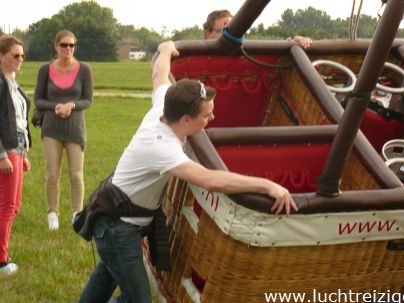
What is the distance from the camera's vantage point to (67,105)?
5.49 metres

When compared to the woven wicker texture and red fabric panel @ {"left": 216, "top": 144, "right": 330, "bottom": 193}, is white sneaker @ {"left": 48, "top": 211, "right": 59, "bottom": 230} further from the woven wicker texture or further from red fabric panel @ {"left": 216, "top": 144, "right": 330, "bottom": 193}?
the woven wicker texture

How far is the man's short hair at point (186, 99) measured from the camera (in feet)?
10.2

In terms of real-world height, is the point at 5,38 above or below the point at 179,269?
above

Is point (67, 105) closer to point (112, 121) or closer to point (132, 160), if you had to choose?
point (132, 160)

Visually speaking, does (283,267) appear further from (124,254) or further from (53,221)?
(53,221)

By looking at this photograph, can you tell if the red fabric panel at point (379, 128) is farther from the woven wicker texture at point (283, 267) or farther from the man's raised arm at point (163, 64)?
the woven wicker texture at point (283, 267)

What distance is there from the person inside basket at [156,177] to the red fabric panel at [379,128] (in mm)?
1746

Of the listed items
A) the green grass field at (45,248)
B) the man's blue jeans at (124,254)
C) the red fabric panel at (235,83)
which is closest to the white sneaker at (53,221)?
the green grass field at (45,248)

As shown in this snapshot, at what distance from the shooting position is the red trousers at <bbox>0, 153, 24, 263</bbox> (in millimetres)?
4598

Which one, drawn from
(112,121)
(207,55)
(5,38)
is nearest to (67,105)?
(5,38)

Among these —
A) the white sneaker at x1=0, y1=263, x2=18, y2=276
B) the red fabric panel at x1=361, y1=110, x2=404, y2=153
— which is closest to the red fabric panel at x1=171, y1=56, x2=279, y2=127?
the red fabric panel at x1=361, y1=110, x2=404, y2=153

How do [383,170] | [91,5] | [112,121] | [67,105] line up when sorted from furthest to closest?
[91,5], [112,121], [67,105], [383,170]

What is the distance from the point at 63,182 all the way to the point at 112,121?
7.73 metres

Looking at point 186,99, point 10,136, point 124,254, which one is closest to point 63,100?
point 10,136
